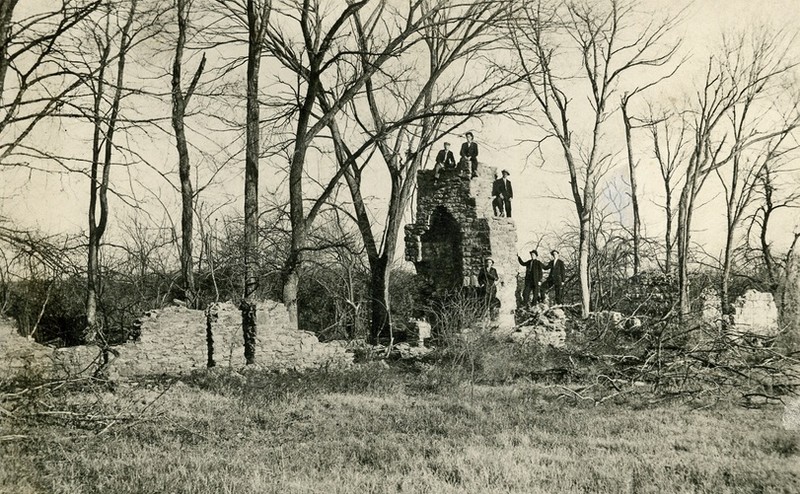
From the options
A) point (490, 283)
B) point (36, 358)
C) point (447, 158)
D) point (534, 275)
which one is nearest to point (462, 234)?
point (490, 283)

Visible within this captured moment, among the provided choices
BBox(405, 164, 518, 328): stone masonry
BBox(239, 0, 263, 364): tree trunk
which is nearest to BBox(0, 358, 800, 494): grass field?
BBox(239, 0, 263, 364): tree trunk

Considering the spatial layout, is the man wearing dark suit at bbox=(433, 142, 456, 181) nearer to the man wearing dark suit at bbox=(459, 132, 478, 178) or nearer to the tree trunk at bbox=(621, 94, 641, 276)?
the man wearing dark suit at bbox=(459, 132, 478, 178)

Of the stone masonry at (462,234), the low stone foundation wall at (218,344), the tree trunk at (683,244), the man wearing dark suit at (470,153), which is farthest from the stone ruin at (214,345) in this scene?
the tree trunk at (683,244)

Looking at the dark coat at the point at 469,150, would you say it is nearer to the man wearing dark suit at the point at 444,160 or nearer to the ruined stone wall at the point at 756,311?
the man wearing dark suit at the point at 444,160

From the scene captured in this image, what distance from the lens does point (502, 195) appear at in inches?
826

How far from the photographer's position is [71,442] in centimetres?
695

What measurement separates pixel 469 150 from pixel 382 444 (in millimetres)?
14038

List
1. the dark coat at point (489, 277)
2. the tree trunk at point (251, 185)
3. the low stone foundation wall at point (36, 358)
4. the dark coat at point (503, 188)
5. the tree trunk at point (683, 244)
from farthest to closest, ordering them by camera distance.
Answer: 1. the dark coat at point (503, 188)
2. the dark coat at point (489, 277)
3. the tree trunk at point (683, 244)
4. the tree trunk at point (251, 185)
5. the low stone foundation wall at point (36, 358)

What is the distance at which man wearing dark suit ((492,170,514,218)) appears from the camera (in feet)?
68.4

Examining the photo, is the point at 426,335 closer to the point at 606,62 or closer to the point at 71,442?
the point at 606,62

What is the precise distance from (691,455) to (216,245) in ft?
77.6

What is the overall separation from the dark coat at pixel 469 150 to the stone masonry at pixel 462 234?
56 centimetres

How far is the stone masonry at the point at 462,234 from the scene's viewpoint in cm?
1994

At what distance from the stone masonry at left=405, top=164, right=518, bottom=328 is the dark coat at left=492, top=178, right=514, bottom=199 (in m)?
0.32
